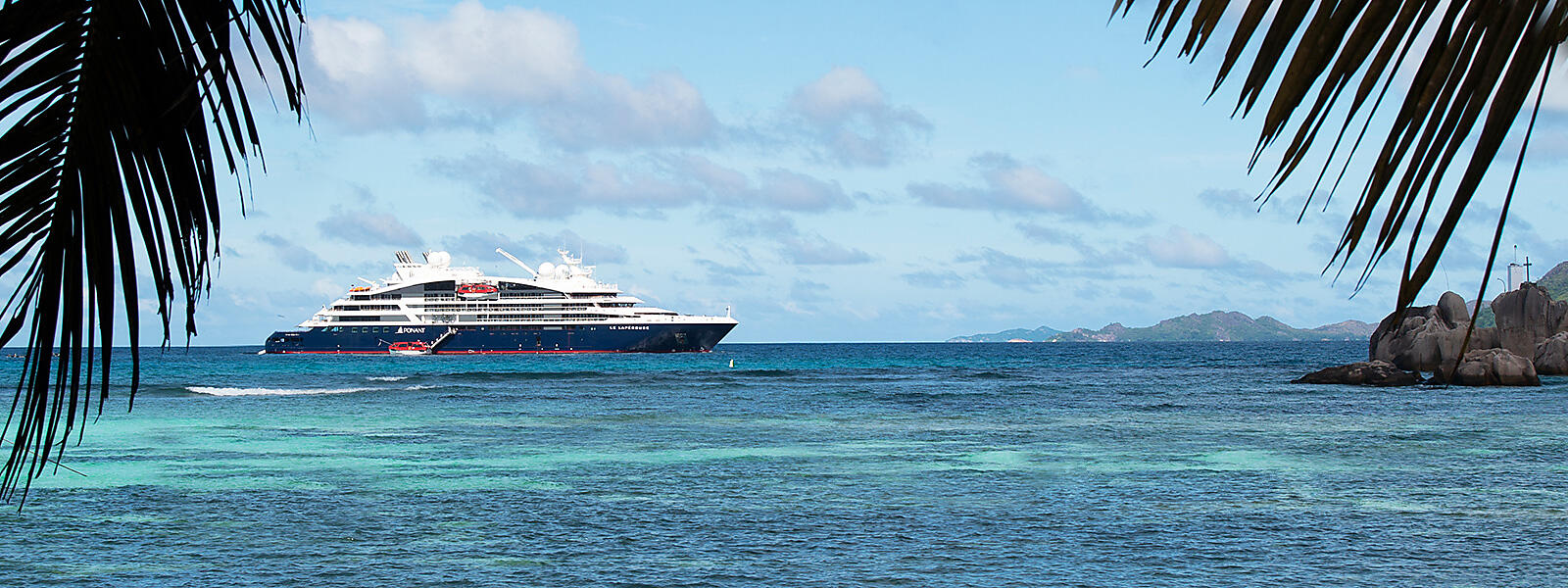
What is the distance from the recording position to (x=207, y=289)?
1532 millimetres

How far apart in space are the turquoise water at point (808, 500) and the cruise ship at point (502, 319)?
5940 cm

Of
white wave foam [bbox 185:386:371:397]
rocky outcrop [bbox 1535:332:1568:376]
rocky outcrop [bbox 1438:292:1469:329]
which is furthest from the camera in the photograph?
rocky outcrop [bbox 1438:292:1469:329]

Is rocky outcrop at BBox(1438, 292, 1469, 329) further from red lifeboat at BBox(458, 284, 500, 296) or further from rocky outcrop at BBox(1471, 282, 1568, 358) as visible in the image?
red lifeboat at BBox(458, 284, 500, 296)

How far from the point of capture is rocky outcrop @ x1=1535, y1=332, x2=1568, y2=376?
48.8 meters

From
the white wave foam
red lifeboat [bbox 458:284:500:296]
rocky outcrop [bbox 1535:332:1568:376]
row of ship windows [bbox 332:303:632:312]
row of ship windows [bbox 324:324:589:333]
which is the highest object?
red lifeboat [bbox 458:284:500:296]

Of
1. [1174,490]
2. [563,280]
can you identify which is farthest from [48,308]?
[563,280]

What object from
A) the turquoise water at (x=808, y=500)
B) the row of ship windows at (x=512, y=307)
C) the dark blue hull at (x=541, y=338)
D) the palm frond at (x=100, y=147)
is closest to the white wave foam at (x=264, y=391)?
the turquoise water at (x=808, y=500)

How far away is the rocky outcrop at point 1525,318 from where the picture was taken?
52.6 metres

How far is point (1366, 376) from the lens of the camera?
44219mm

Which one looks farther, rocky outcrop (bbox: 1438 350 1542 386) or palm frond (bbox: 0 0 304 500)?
rocky outcrop (bbox: 1438 350 1542 386)

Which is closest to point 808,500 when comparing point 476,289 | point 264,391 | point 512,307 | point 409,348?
point 264,391

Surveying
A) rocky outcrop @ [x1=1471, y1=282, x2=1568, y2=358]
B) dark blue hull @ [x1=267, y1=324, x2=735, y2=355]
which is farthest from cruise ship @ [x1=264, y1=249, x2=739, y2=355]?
rocky outcrop @ [x1=1471, y1=282, x2=1568, y2=358]

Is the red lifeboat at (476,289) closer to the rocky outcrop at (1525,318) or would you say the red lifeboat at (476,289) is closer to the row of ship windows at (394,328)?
the row of ship windows at (394,328)

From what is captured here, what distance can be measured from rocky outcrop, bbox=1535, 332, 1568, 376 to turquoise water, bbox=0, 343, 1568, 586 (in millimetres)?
21699
